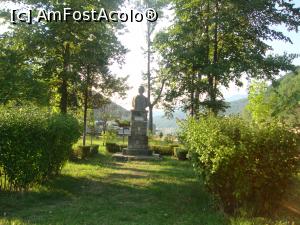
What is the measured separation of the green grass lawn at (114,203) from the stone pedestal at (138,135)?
8294 mm

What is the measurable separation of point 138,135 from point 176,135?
843 cm

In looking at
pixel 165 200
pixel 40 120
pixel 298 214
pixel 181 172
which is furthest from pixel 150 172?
pixel 298 214

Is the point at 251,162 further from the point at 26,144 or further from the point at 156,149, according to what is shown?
the point at 156,149

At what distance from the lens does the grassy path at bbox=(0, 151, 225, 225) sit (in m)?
7.33

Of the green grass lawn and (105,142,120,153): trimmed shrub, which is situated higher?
(105,142,120,153): trimmed shrub

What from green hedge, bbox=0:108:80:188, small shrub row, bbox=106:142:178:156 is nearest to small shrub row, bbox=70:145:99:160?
small shrub row, bbox=106:142:178:156

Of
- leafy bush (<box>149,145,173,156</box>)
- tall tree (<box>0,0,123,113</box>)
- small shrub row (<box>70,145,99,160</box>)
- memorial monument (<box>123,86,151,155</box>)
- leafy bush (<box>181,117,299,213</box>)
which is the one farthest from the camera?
leafy bush (<box>149,145,173,156</box>)

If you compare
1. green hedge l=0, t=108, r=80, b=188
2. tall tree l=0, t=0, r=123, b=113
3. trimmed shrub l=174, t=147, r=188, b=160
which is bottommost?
trimmed shrub l=174, t=147, r=188, b=160

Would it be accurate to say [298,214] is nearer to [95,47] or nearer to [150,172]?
[150,172]

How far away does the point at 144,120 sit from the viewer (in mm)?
21906

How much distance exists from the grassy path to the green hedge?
51 cm

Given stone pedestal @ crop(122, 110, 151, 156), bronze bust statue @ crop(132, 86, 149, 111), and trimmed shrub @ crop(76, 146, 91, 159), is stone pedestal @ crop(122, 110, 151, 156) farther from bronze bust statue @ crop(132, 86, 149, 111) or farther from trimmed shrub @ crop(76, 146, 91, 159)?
trimmed shrub @ crop(76, 146, 91, 159)

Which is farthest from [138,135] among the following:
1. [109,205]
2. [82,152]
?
[109,205]

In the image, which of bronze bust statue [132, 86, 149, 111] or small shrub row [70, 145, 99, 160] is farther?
bronze bust statue [132, 86, 149, 111]
